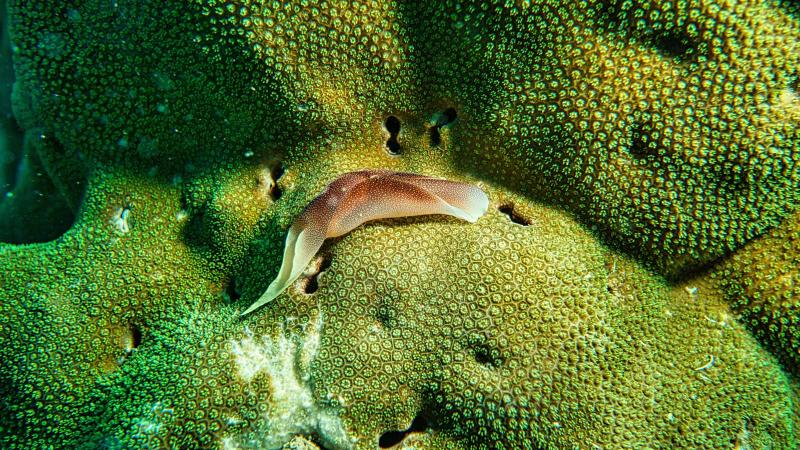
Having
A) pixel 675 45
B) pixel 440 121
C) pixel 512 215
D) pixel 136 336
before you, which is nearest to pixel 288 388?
pixel 136 336

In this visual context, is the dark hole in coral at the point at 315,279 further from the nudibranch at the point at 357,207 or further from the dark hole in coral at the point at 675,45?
the dark hole in coral at the point at 675,45

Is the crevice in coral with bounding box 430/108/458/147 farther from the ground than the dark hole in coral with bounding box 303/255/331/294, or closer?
farther from the ground

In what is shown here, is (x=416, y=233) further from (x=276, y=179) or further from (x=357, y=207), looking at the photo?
(x=276, y=179)

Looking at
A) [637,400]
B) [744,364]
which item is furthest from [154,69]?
[744,364]

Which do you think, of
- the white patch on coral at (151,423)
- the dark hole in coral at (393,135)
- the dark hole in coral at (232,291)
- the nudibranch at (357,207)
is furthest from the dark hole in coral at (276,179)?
the white patch on coral at (151,423)

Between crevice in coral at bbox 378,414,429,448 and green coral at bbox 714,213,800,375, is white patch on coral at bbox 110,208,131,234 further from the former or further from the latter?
green coral at bbox 714,213,800,375

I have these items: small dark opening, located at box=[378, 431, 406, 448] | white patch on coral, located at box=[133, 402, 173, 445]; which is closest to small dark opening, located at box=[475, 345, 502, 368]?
small dark opening, located at box=[378, 431, 406, 448]

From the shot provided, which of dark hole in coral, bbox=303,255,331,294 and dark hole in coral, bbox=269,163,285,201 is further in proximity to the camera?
dark hole in coral, bbox=269,163,285,201
